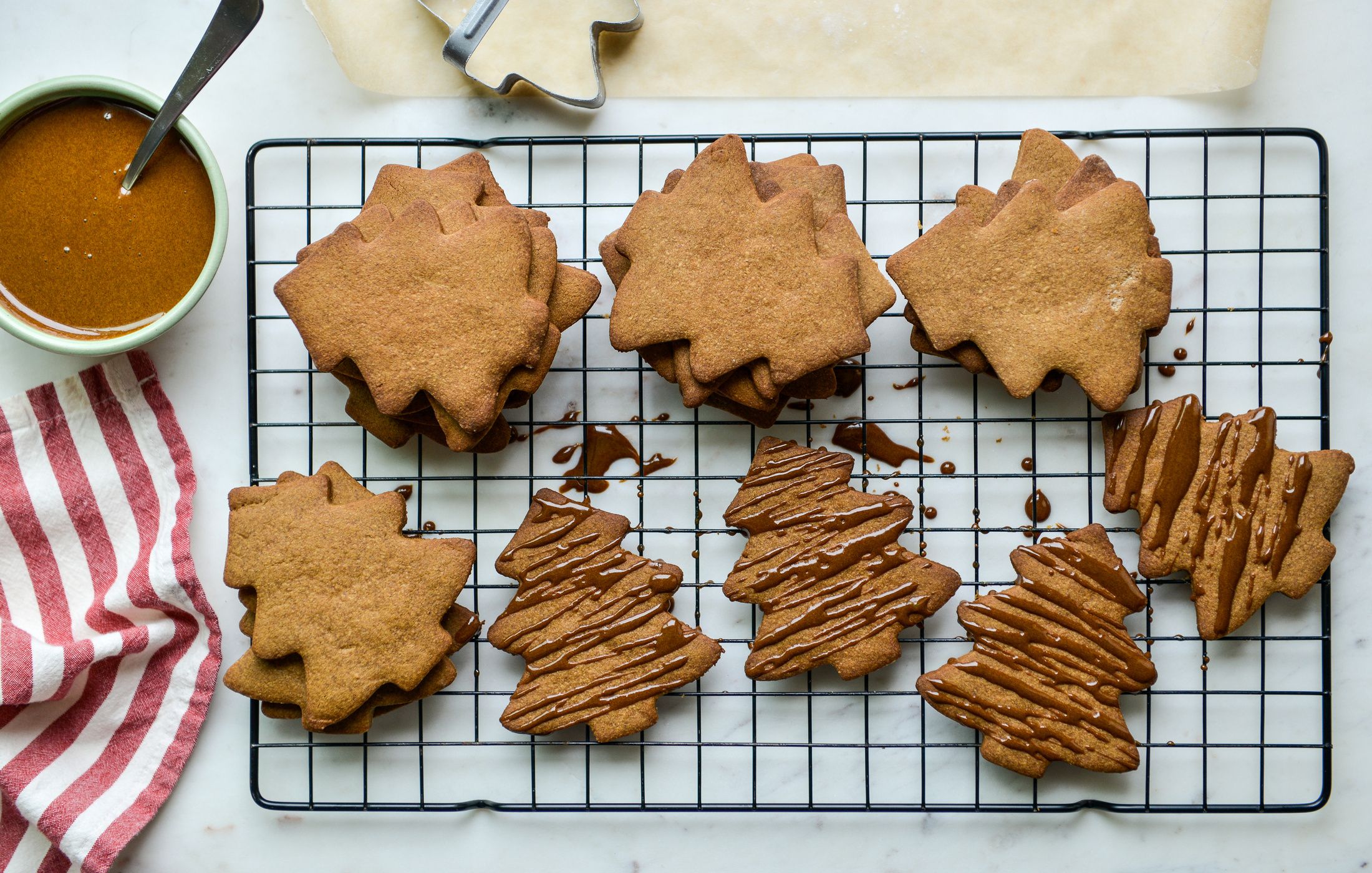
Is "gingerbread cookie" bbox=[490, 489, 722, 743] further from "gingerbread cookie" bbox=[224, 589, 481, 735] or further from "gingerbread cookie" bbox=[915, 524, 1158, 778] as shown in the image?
"gingerbread cookie" bbox=[915, 524, 1158, 778]

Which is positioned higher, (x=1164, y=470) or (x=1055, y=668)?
(x=1164, y=470)

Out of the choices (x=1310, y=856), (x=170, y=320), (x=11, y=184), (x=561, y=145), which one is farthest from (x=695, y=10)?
(x=1310, y=856)

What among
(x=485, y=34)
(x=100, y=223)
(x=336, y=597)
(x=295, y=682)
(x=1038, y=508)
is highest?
(x=485, y=34)

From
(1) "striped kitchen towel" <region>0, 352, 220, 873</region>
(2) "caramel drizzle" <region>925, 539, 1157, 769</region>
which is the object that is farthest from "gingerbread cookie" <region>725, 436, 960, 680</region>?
(1) "striped kitchen towel" <region>0, 352, 220, 873</region>

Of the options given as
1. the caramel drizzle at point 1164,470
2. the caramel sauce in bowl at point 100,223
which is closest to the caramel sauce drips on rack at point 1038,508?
the caramel drizzle at point 1164,470

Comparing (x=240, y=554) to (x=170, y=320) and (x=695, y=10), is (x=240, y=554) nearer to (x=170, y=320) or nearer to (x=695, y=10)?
(x=170, y=320)

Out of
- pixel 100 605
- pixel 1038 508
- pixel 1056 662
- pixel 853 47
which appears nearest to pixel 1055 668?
pixel 1056 662

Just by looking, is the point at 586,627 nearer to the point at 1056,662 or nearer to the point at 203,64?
the point at 1056,662
